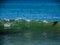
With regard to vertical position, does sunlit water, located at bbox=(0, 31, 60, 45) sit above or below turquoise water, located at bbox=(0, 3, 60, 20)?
below

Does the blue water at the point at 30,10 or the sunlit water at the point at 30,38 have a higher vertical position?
the blue water at the point at 30,10

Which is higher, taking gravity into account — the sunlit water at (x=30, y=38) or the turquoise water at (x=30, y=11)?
the turquoise water at (x=30, y=11)

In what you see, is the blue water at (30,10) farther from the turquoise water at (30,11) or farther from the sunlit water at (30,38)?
the sunlit water at (30,38)

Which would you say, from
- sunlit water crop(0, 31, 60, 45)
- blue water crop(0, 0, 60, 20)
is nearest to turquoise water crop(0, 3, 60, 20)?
blue water crop(0, 0, 60, 20)

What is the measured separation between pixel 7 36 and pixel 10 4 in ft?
1.09

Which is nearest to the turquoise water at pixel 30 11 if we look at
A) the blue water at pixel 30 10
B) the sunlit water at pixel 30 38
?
the blue water at pixel 30 10

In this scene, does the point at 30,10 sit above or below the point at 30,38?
above

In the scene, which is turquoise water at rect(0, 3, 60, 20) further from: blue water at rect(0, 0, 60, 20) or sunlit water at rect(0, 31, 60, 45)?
sunlit water at rect(0, 31, 60, 45)

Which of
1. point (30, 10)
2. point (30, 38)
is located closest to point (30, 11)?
point (30, 10)

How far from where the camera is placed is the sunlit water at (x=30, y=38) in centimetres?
139

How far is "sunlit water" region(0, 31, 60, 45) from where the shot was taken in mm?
1388

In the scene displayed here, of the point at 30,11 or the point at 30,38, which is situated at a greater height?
the point at 30,11

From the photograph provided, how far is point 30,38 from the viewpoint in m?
1.40

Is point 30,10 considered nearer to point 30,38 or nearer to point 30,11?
point 30,11
